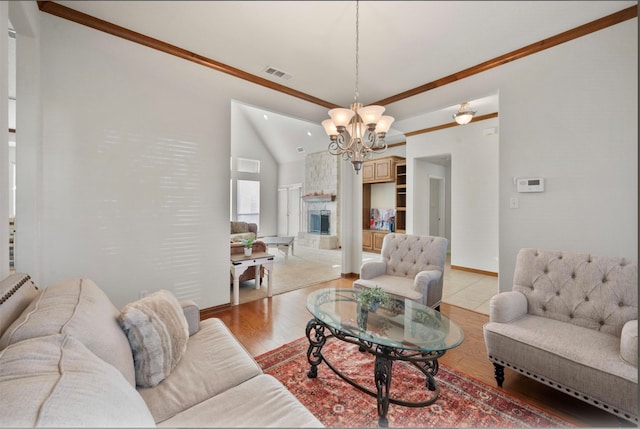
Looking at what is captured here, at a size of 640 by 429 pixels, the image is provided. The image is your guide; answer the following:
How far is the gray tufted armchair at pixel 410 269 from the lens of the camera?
8.20ft

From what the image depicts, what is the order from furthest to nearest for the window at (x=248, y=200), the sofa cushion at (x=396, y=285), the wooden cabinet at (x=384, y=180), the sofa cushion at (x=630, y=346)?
the window at (x=248, y=200) → the wooden cabinet at (x=384, y=180) → the sofa cushion at (x=396, y=285) → the sofa cushion at (x=630, y=346)

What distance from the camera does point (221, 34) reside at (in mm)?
2293

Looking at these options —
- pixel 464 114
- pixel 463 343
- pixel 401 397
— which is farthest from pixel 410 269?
pixel 464 114

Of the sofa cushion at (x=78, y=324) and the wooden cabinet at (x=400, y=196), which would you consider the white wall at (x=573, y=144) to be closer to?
the sofa cushion at (x=78, y=324)

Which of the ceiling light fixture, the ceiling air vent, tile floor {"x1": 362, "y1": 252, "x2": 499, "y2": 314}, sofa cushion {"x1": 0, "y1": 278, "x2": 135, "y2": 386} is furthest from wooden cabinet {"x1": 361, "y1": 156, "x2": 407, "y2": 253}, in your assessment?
sofa cushion {"x1": 0, "y1": 278, "x2": 135, "y2": 386}

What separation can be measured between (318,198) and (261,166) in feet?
8.85

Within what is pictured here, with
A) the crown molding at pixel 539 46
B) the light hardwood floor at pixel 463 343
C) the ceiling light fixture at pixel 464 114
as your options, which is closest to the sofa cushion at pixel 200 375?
the light hardwood floor at pixel 463 343

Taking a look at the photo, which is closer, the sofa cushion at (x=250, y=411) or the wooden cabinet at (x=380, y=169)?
the sofa cushion at (x=250, y=411)

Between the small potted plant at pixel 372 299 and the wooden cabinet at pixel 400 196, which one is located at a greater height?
the wooden cabinet at pixel 400 196

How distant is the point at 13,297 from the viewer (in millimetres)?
1124

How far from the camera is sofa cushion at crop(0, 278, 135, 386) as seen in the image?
0.87 meters

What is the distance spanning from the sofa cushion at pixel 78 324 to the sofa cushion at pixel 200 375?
0.15 metres

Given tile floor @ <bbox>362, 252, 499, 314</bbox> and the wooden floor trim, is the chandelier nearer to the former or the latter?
tile floor @ <bbox>362, 252, 499, 314</bbox>

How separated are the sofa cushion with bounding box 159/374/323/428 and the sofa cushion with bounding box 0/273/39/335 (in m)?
0.74
